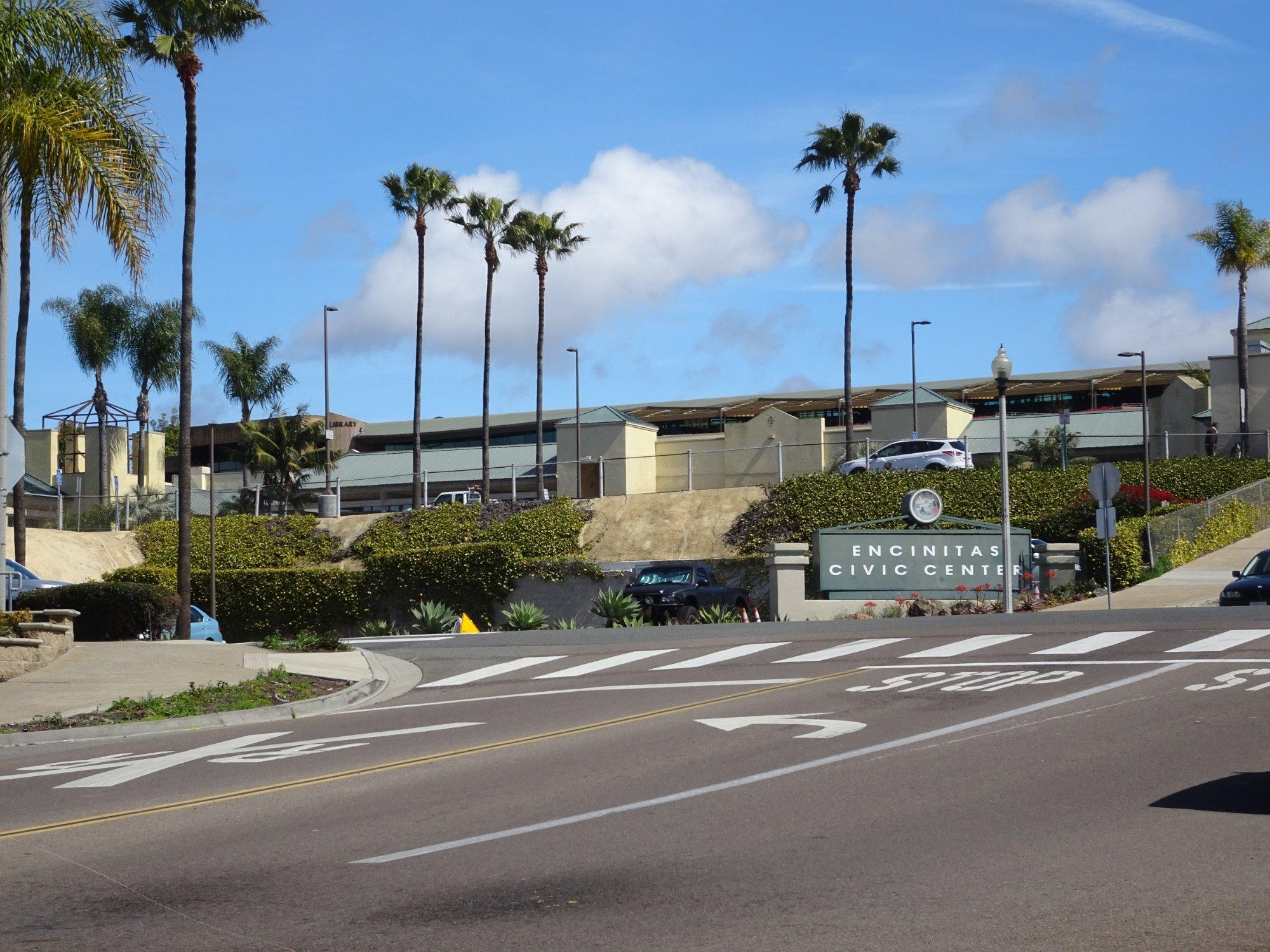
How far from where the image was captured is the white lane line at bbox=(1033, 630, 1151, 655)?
727 inches

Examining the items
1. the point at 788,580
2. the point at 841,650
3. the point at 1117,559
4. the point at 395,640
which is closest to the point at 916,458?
the point at 1117,559

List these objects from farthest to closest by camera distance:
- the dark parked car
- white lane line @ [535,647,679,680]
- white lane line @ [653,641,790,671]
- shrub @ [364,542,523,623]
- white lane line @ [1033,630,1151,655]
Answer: shrub @ [364,542,523,623] → the dark parked car → white lane line @ [653,641,790,671] → white lane line @ [535,647,679,680] → white lane line @ [1033,630,1151,655]

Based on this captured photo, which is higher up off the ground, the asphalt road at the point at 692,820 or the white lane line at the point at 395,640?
the asphalt road at the point at 692,820

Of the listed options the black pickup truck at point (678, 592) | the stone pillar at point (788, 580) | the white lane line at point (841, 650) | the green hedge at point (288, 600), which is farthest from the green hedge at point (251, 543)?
the white lane line at point (841, 650)

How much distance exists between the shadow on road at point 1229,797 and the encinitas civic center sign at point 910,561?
20.9 meters

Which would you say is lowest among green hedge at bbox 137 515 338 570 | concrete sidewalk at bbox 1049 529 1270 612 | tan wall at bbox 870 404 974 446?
concrete sidewalk at bbox 1049 529 1270 612

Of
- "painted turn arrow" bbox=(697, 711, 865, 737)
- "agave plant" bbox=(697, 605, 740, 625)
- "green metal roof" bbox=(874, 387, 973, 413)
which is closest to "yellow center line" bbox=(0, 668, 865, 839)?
"painted turn arrow" bbox=(697, 711, 865, 737)

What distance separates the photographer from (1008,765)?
10.8 meters

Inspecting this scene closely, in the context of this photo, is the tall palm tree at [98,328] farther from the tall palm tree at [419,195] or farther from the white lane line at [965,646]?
the white lane line at [965,646]

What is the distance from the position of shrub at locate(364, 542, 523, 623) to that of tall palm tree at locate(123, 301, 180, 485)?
27.0 m

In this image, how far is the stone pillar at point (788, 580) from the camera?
30.2 m

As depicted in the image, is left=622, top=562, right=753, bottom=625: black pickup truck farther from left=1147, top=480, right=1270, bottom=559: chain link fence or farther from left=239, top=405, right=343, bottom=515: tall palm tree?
left=239, top=405, right=343, bottom=515: tall palm tree

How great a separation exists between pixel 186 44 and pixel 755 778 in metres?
26.2

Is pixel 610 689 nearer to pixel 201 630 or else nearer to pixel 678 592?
pixel 678 592
